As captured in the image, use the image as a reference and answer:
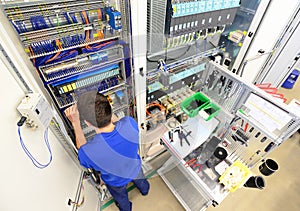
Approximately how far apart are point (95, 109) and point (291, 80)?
419 centimetres

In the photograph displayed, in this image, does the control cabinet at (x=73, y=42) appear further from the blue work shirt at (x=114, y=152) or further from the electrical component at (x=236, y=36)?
the electrical component at (x=236, y=36)

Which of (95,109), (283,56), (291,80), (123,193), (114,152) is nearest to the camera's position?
(95,109)

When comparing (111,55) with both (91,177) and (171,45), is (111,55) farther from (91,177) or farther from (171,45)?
(91,177)

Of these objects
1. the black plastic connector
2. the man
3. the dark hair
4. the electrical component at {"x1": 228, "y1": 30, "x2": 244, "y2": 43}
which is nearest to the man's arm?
the man

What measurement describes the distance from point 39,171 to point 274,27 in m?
2.52

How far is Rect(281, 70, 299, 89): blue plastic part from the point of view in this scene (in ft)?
10.8

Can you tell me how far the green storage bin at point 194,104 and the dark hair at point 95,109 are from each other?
34.5 inches

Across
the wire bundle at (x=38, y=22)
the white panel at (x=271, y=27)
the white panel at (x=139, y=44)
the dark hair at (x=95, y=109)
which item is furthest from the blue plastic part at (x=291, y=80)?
the wire bundle at (x=38, y=22)

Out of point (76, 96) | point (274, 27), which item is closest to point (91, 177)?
point (76, 96)

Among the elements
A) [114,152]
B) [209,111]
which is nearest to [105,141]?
[114,152]

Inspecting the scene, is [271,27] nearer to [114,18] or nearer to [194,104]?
[194,104]

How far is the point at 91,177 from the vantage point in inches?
61.2

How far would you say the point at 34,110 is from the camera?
79 centimetres

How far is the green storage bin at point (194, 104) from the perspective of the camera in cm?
156
